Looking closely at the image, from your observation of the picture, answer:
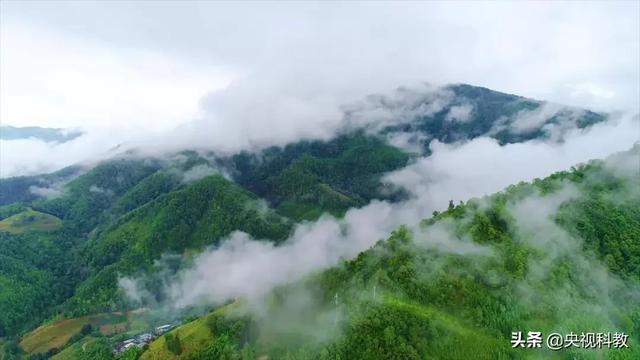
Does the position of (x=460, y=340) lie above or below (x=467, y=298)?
below

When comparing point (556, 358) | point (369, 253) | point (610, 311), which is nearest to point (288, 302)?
point (369, 253)

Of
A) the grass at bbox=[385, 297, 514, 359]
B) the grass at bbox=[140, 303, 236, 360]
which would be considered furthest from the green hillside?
the grass at bbox=[140, 303, 236, 360]

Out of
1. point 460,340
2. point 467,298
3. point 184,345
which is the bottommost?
point 184,345

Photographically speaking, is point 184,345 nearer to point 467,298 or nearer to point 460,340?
point 460,340

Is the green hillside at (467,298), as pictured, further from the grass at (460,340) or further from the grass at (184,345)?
the grass at (184,345)

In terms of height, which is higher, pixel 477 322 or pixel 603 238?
pixel 603 238

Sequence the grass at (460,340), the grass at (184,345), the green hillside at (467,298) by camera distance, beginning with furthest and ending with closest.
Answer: the grass at (184,345) < the green hillside at (467,298) < the grass at (460,340)

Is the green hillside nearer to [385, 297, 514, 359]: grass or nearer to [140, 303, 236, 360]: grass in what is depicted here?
[385, 297, 514, 359]: grass

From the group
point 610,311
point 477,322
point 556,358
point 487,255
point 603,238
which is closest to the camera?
point 556,358

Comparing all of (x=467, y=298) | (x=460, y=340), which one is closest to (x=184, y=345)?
(x=460, y=340)

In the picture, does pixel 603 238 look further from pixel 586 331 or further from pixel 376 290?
pixel 376 290

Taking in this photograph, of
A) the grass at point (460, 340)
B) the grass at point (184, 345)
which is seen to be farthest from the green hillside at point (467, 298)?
the grass at point (184, 345)
